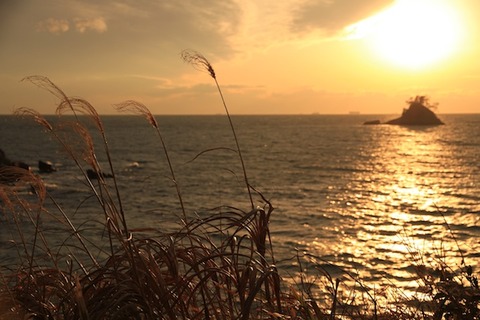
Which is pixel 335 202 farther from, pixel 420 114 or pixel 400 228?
pixel 420 114

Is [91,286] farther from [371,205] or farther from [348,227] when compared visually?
[371,205]

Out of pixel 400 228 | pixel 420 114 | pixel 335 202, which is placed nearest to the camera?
pixel 400 228

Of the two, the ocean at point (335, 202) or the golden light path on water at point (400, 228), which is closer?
the golden light path on water at point (400, 228)

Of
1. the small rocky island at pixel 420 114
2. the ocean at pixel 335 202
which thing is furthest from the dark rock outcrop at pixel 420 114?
the ocean at pixel 335 202

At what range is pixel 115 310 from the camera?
2523mm

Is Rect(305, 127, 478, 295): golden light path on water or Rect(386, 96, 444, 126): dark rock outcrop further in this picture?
Rect(386, 96, 444, 126): dark rock outcrop

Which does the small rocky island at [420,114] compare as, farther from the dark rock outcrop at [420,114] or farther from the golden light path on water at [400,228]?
the golden light path on water at [400,228]

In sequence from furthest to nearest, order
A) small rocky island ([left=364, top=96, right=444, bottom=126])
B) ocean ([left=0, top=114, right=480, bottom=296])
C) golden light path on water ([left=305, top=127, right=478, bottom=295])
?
small rocky island ([left=364, top=96, right=444, bottom=126])
ocean ([left=0, top=114, right=480, bottom=296])
golden light path on water ([left=305, top=127, right=478, bottom=295])

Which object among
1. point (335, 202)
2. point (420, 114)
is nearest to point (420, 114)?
point (420, 114)

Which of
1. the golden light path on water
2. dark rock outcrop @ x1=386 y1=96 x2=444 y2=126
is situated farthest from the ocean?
dark rock outcrop @ x1=386 y1=96 x2=444 y2=126

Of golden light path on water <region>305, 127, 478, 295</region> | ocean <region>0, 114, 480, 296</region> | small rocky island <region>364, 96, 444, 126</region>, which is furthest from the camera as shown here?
small rocky island <region>364, 96, 444, 126</region>

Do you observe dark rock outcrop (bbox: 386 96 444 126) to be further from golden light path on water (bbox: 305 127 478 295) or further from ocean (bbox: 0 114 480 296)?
golden light path on water (bbox: 305 127 478 295)

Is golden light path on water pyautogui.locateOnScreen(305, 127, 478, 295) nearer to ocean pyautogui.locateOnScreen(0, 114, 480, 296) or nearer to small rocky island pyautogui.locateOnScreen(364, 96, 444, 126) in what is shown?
ocean pyautogui.locateOnScreen(0, 114, 480, 296)

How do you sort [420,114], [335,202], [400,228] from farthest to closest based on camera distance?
[420,114] → [335,202] → [400,228]
